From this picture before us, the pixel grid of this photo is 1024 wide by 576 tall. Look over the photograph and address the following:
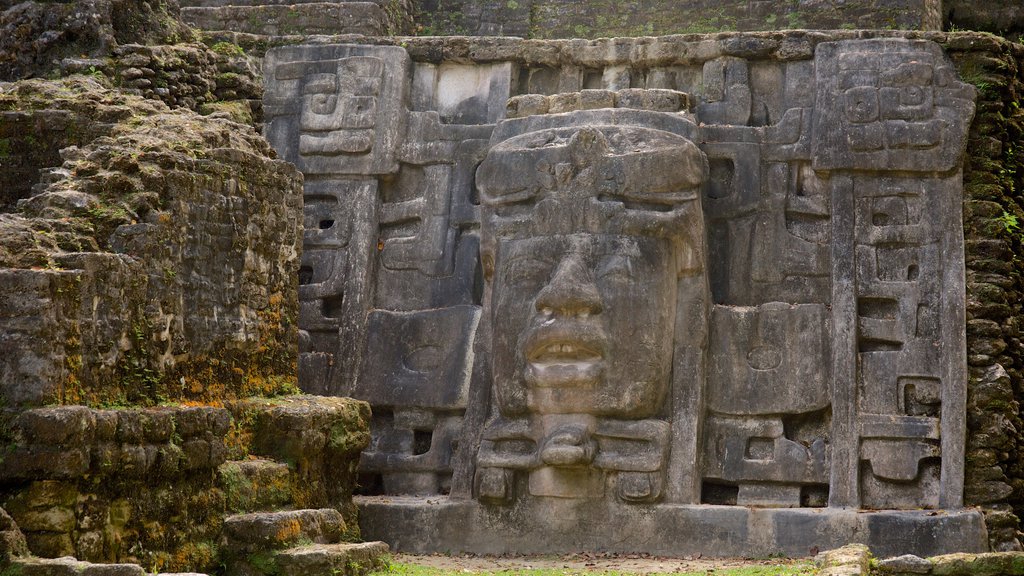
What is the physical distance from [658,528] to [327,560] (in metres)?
3.17

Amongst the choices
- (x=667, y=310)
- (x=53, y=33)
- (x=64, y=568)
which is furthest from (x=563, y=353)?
(x=53, y=33)

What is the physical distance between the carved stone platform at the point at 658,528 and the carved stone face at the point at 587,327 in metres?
0.81

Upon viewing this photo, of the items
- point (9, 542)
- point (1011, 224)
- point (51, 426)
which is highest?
point (1011, 224)

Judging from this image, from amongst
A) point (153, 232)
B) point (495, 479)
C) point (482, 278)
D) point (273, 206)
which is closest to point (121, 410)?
point (153, 232)

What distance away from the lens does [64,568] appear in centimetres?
792

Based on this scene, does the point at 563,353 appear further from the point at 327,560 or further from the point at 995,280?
the point at 995,280

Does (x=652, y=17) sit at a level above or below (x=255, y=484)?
above

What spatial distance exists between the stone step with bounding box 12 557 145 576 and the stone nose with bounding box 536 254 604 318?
492 cm

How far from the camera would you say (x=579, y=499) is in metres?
12.2

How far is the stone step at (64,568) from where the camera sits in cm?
790

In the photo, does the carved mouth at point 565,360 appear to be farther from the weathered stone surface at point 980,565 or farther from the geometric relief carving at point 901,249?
the weathered stone surface at point 980,565

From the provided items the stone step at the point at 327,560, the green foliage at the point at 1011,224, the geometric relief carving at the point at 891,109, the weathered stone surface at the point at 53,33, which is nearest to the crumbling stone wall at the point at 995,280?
the green foliage at the point at 1011,224

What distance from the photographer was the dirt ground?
1148cm

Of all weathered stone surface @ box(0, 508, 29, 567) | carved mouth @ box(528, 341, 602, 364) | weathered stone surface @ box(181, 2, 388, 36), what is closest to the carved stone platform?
carved mouth @ box(528, 341, 602, 364)
